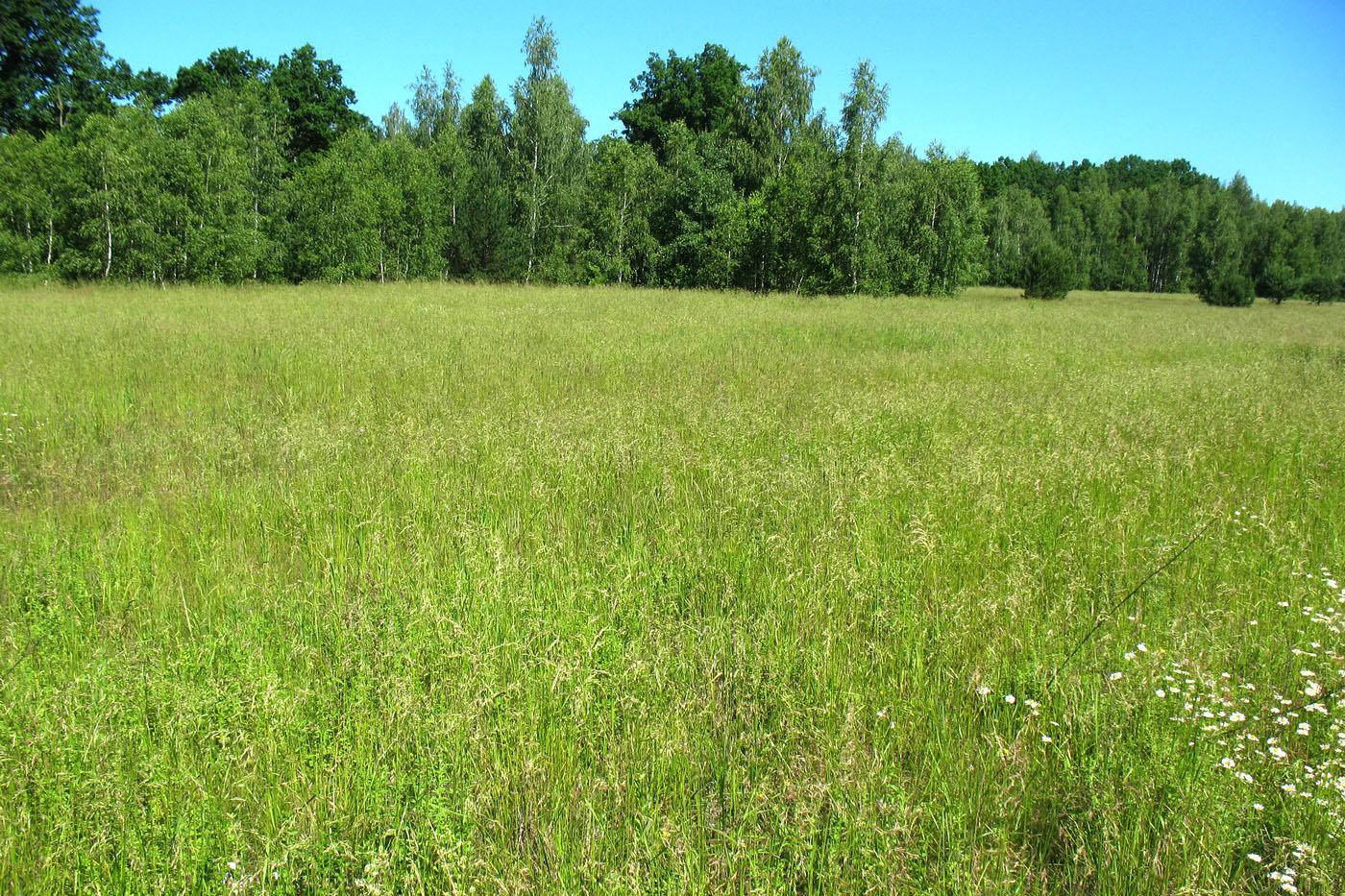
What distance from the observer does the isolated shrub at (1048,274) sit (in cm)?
3574

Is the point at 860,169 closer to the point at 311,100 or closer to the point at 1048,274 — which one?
the point at 1048,274

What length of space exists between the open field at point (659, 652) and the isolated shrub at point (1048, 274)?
3354 cm

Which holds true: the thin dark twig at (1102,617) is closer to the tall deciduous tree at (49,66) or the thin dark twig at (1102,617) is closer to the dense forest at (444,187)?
the dense forest at (444,187)

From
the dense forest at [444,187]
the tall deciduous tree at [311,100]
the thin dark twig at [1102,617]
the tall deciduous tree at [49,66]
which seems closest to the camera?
the thin dark twig at [1102,617]

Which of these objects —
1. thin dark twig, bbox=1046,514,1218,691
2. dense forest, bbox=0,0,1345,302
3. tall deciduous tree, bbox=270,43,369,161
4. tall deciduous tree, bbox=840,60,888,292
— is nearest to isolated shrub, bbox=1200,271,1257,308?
dense forest, bbox=0,0,1345,302

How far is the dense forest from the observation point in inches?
826

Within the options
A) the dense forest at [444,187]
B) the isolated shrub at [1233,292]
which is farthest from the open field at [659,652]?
the isolated shrub at [1233,292]

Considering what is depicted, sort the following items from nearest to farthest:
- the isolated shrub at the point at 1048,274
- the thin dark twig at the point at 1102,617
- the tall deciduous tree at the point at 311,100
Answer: the thin dark twig at the point at 1102,617 < the isolated shrub at the point at 1048,274 < the tall deciduous tree at the point at 311,100

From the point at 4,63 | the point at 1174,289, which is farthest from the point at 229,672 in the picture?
the point at 1174,289

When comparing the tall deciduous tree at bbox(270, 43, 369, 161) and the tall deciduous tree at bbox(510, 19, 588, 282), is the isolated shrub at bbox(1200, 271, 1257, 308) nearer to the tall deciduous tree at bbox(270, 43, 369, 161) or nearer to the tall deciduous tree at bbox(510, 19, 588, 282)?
the tall deciduous tree at bbox(510, 19, 588, 282)

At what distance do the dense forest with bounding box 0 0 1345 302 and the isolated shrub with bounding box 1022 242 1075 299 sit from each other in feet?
11.1

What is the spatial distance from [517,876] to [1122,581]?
2.96 meters

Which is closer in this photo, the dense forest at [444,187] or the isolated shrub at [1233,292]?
the dense forest at [444,187]

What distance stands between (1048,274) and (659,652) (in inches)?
1552
